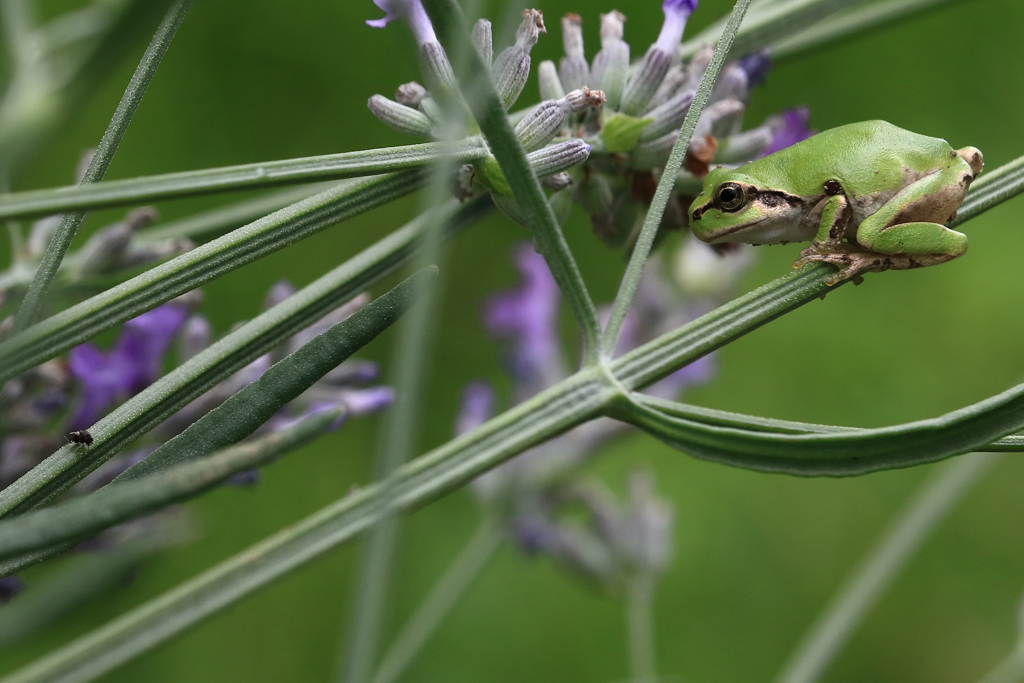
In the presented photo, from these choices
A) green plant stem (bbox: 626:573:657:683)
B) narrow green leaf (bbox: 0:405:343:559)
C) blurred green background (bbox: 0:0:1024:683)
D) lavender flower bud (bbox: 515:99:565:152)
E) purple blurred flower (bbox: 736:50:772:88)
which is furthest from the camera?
blurred green background (bbox: 0:0:1024:683)

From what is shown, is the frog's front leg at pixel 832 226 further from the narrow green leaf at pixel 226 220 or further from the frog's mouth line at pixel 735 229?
the narrow green leaf at pixel 226 220

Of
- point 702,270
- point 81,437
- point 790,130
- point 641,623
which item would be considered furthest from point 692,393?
point 81,437

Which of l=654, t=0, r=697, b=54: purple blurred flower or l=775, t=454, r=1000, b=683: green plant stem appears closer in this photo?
l=654, t=0, r=697, b=54: purple blurred flower

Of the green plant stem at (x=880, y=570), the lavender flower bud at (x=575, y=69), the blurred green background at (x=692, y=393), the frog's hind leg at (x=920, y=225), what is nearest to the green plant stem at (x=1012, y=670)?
the green plant stem at (x=880, y=570)

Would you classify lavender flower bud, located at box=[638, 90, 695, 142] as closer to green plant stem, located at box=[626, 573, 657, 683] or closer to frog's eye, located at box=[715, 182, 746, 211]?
frog's eye, located at box=[715, 182, 746, 211]

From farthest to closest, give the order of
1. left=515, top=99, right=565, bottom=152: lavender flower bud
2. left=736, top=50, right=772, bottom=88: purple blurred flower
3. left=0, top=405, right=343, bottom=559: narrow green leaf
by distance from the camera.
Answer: left=736, top=50, right=772, bottom=88: purple blurred flower
left=515, top=99, right=565, bottom=152: lavender flower bud
left=0, top=405, right=343, bottom=559: narrow green leaf

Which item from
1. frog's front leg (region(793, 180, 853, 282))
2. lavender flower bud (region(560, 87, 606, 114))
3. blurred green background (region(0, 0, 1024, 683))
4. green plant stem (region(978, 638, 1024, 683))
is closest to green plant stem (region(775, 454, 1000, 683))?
green plant stem (region(978, 638, 1024, 683))

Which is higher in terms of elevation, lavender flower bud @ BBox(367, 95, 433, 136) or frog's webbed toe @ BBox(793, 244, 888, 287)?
lavender flower bud @ BBox(367, 95, 433, 136)
